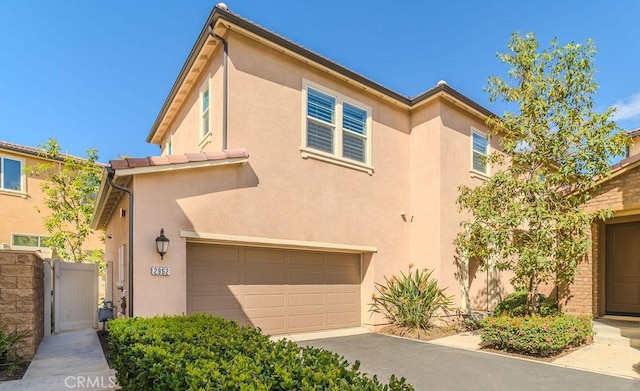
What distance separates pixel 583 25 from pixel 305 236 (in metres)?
10.0

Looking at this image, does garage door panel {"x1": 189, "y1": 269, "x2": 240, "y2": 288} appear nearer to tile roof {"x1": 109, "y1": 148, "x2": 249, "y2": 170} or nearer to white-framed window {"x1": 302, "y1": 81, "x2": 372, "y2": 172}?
tile roof {"x1": 109, "y1": 148, "x2": 249, "y2": 170}

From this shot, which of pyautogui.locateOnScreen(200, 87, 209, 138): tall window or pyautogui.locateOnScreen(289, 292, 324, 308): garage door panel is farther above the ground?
pyautogui.locateOnScreen(200, 87, 209, 138): tall window

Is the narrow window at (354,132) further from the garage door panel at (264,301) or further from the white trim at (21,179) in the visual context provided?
the white trim at (21,179)

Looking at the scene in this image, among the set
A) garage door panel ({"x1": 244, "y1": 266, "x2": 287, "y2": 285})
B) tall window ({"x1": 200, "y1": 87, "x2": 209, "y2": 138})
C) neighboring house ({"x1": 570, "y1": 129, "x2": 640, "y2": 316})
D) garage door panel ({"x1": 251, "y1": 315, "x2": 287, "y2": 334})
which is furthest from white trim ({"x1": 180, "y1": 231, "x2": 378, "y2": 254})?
neighboring house ({"x1": 570, "y1": 129, "x2": 640, "y2": 316})

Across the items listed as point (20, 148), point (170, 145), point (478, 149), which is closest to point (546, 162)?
point (478, 149)

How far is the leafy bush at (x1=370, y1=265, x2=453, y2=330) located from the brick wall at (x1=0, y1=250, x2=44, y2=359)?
7.95m

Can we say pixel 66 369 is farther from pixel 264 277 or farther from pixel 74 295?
pixel 74 295

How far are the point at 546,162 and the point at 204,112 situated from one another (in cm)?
896

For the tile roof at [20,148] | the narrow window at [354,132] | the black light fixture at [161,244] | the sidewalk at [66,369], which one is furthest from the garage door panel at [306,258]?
the tile roof at [20,148]

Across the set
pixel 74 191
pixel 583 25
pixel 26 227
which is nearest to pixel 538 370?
pixel 583 25

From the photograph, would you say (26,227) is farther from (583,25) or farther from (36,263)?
(583,25)

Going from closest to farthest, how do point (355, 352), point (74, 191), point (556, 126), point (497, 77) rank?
point (355, 352)
point (556, 126)
point (497, 77)
point (74, 191)

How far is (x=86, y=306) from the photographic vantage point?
35.8 feet

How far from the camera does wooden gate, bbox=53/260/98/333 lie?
9.99 meters
